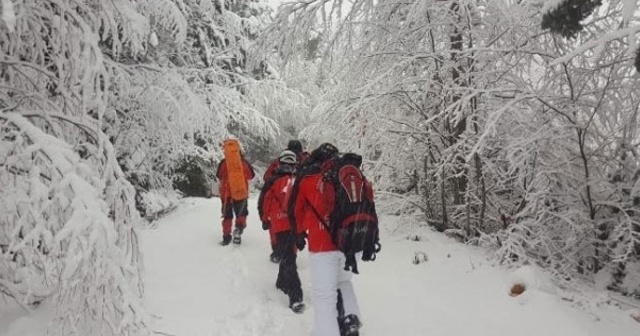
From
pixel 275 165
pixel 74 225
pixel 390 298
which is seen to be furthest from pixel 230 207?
pixel 74 225

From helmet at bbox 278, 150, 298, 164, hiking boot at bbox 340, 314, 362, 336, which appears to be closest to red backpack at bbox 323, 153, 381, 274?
hiking boot at bbox 340, 314, 362, 336

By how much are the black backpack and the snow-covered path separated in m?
1.32

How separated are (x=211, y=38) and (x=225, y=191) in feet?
20.8

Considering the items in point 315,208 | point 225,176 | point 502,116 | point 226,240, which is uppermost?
point 502,116

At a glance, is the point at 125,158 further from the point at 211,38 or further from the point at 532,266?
the point at 532,266

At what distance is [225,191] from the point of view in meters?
8.71

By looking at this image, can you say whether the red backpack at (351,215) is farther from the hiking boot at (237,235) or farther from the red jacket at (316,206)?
the hiking boot at (237,235)

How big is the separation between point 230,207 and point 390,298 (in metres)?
3.25

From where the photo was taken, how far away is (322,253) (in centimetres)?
471

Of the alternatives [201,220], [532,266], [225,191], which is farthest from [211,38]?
[532,266]

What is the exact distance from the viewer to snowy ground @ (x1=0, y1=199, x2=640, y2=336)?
523 centimetres

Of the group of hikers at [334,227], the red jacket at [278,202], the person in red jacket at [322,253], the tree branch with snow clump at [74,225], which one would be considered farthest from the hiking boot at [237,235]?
the tree branch with snow clump at [74,225]

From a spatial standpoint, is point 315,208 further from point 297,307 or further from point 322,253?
point 297,307

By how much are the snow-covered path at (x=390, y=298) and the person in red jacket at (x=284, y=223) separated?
22 centimetres
